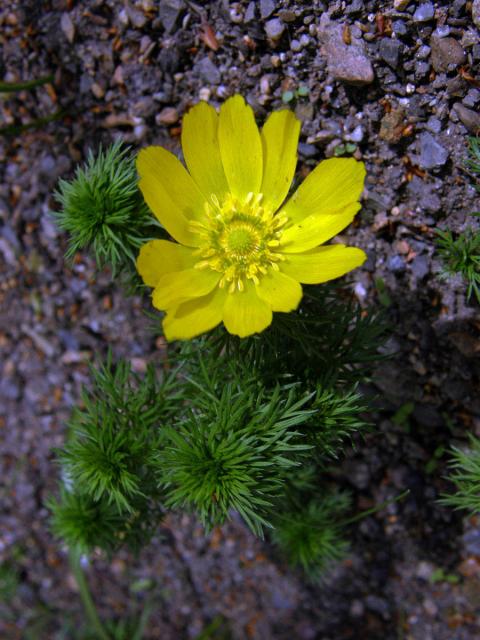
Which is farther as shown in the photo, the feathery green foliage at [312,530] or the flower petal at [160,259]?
the feathery green foliage at [312,530]

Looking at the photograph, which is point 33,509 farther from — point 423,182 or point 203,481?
point 423,182

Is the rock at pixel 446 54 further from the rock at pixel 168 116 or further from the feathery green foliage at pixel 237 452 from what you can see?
the feathery green foliage at pixel 237 452

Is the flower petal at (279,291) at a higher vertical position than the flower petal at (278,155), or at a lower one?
lower

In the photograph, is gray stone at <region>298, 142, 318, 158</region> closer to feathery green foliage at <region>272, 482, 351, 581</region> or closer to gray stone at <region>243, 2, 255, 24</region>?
gray stone at <region>243, 2, 255, 24</region>

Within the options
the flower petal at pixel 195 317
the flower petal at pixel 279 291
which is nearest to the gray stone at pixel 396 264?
the flower petal at pixel 279 291

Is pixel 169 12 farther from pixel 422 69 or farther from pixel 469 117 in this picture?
pixel 469 117

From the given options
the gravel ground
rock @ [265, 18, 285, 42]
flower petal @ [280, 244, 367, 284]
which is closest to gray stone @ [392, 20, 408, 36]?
the gravel ground
